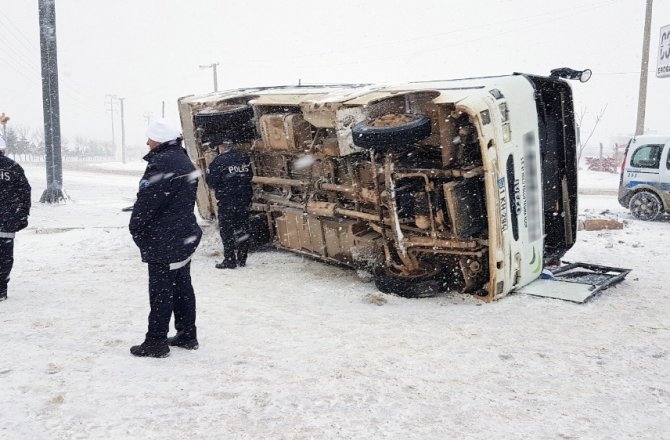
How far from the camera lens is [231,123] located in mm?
7938

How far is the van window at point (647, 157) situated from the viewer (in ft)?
40.0

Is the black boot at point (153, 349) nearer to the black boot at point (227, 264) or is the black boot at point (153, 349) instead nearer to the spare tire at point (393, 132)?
the spare tire at point (393, 132)

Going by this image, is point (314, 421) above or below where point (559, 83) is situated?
below

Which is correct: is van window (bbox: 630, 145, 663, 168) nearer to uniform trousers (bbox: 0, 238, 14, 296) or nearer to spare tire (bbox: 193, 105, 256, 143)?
spare tire (bbox: 193, 105, 256, 143)

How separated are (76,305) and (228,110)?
362 cm

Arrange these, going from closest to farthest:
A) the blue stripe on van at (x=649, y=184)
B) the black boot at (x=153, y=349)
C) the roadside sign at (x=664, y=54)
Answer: the black boot at (x=153, y=349), the blue stripe on van at (x=649, y=184), the roadside sign at (x=664, y=54)

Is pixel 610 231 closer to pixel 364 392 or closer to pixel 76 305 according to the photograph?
pixel 364 392

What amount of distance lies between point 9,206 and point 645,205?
39.8 ft

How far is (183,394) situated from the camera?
346cm

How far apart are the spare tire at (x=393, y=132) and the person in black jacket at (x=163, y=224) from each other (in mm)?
2031

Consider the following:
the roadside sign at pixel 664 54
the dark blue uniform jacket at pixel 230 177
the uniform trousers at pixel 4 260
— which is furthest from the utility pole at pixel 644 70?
the uniform trousers at pixel 4 260

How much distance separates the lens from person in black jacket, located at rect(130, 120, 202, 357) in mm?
3891

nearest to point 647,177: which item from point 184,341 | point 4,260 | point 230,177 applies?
point 230,177

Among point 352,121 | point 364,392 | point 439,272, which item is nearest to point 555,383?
point 364,392
